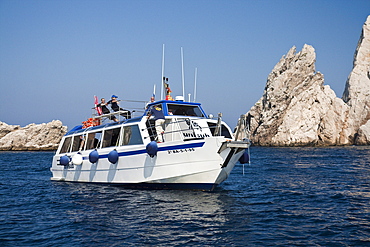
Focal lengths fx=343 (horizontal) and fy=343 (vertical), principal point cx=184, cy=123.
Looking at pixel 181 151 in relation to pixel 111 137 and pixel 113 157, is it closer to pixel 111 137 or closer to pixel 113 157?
pixel 113 157

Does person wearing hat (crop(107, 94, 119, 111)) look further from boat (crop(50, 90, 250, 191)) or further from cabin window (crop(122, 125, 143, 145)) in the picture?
cabin window (crop(122, 125, 143, 145))

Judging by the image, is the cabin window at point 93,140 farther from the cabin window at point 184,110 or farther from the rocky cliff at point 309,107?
the rocky cliff at point 309,107

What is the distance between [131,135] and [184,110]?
2.83 m

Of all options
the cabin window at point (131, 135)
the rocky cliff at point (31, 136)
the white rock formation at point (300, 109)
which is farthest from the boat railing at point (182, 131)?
the rocky cliff at point (31, 136)

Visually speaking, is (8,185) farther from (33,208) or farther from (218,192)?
(218,192)

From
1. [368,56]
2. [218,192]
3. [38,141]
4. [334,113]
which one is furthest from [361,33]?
[218,192]

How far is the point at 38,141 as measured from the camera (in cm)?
8869

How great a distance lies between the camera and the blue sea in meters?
8.38

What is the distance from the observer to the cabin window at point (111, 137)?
54.1 ft

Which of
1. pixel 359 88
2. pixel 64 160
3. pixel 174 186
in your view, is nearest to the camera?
pixel 174 186

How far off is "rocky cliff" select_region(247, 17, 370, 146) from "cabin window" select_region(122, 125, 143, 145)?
70.6m

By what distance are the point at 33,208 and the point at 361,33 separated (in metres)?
108

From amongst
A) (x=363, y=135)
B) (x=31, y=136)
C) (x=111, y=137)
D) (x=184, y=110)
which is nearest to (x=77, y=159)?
(x=111, y=137)

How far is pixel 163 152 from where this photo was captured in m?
13.7
